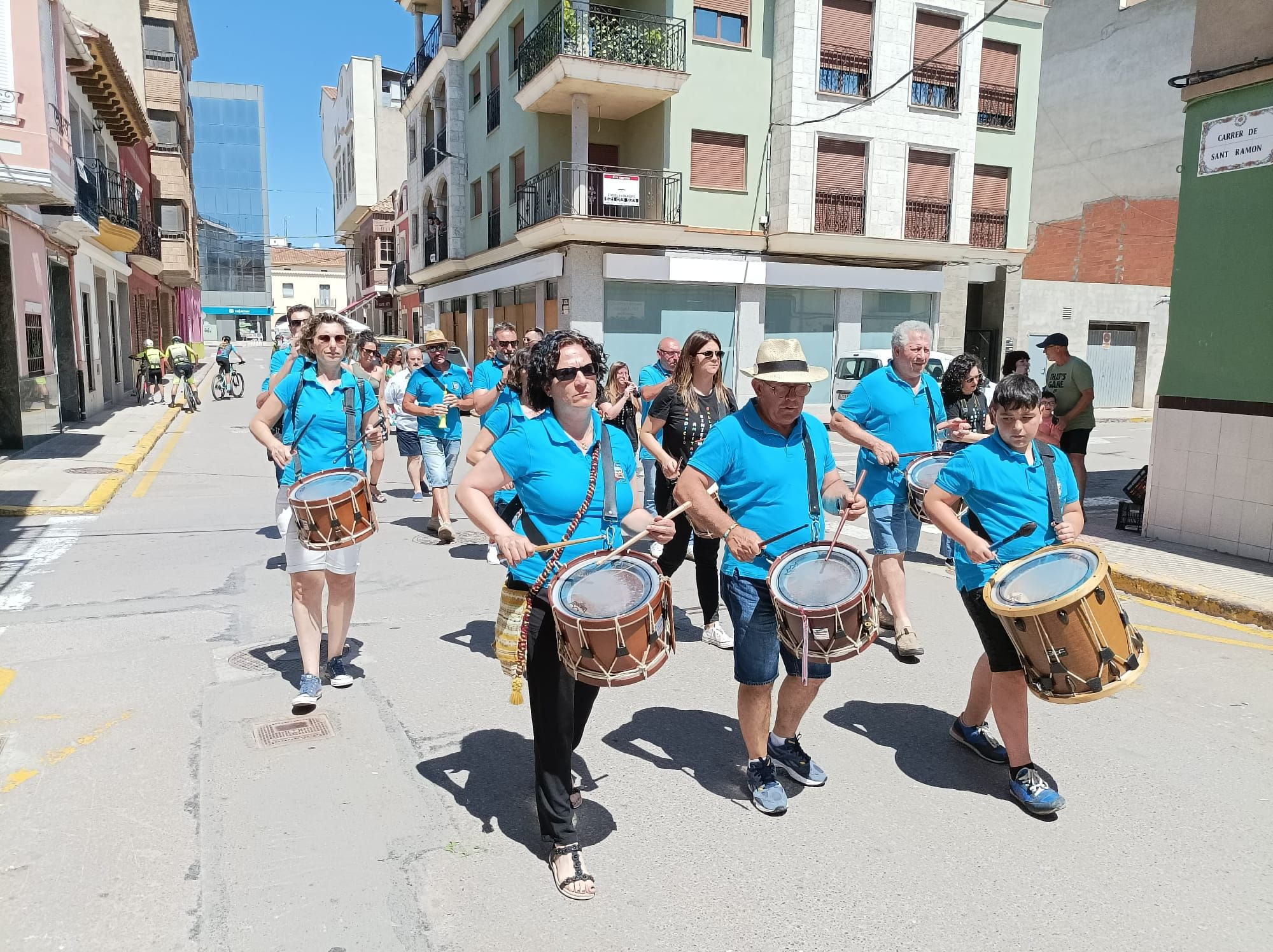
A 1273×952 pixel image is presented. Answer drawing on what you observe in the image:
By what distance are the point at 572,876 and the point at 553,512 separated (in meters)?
1.22

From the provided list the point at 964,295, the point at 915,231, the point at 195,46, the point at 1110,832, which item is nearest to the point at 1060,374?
the point at 1110,832

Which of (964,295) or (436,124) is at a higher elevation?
(436,124)

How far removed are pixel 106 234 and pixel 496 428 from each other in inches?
753

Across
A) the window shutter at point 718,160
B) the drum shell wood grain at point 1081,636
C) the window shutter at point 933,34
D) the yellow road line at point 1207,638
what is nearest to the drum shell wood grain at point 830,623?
the drum shell wood grain at point 1081,636

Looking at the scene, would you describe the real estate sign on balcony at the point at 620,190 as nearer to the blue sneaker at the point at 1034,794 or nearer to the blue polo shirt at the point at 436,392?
the blue polo shirt at the point at 436,392

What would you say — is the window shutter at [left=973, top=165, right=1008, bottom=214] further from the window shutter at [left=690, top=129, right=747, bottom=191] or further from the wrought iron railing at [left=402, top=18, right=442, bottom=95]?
the wrought iron railing at [left=402, top=18, right=442, bottom=95]

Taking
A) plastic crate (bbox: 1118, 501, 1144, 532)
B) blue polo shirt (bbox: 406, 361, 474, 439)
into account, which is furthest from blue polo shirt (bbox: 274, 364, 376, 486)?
plastic crate (bbox: 1118, 501, 1144, 532)

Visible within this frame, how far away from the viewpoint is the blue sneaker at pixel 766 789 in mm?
3650

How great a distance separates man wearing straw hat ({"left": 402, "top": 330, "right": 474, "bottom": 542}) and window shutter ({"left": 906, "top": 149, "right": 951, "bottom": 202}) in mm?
18932

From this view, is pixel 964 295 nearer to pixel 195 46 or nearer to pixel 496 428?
pixel 496 428

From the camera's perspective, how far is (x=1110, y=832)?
3.54 m

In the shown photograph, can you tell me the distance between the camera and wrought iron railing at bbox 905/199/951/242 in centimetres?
2436

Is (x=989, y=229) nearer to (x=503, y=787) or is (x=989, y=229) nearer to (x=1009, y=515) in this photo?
(x=1009, y=515)

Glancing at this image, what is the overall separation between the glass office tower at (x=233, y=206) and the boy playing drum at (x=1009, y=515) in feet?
297
